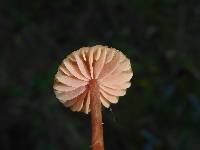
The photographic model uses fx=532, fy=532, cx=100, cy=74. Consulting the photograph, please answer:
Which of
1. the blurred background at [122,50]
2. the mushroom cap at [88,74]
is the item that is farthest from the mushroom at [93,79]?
the blurred background at [122,50]

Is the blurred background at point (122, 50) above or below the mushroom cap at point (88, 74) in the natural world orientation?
above

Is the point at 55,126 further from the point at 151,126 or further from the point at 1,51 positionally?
the point at 1,51

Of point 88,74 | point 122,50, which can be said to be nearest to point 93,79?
point 88,74

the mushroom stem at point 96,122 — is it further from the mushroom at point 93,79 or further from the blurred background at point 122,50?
the blurred background at point 122,50

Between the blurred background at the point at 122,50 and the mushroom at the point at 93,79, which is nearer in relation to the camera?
the mushroom at the point at 93,79

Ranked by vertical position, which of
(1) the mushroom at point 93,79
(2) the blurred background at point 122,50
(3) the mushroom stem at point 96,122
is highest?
(2) the blurred background at point 122,50

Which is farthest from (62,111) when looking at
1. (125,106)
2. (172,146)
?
(172,146)

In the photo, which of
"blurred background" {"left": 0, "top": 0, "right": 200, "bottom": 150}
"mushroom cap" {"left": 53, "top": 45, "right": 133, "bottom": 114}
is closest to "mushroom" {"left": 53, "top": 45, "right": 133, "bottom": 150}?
"mushroom cap" {"left": 53, "top": 45, "right": 133, "bottom": 114}
